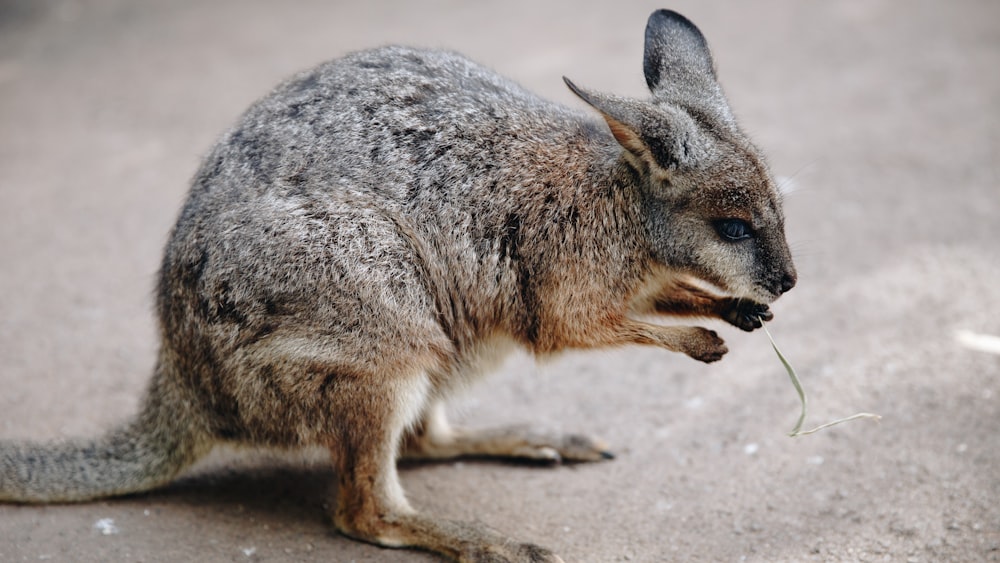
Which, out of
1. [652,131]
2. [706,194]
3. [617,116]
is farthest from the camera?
[706,194]

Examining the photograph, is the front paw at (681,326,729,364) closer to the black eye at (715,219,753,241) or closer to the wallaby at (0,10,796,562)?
the wallaby at (0,10,796,562)

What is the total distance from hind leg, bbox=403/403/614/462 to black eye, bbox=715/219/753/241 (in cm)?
144

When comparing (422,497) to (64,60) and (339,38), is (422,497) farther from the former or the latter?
(64,60)

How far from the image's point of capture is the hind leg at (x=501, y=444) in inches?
185

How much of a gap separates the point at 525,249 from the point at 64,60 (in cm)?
754

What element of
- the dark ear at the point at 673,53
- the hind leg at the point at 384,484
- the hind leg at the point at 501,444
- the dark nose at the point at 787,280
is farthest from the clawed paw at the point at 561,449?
the dark ear at the point at 673,53

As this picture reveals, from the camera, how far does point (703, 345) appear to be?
391 cm

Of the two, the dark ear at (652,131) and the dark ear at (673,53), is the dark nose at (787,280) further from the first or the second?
the dark ear at (673,53)

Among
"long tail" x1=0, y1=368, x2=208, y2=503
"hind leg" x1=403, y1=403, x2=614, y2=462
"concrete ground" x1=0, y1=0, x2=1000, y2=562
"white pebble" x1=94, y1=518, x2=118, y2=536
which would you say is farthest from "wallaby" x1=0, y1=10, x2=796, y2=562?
"hind leg" x1=403, y1=403, x2=614, y2=462

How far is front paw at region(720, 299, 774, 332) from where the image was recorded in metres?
4.00

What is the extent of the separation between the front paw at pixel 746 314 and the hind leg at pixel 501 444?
1.03 meters

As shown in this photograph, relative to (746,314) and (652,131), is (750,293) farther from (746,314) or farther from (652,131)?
(652,131)

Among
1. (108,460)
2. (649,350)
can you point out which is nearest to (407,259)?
(108,460)

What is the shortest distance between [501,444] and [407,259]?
1.39 meters
